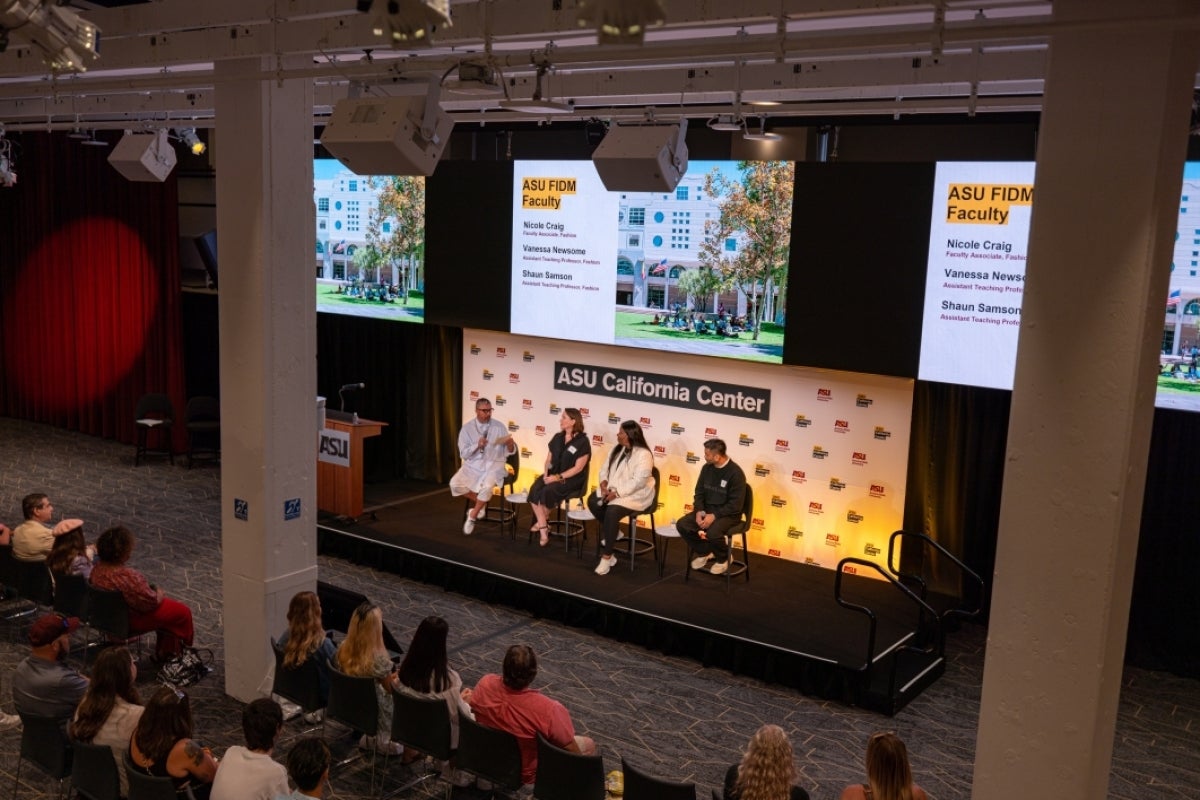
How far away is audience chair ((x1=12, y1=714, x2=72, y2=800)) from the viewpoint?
184 inches

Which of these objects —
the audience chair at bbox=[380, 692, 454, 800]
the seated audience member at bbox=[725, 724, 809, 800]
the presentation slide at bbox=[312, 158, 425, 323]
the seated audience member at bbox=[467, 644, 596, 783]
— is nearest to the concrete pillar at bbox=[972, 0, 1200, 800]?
the seated audience member at bbox=[725, 724, 809, 800]

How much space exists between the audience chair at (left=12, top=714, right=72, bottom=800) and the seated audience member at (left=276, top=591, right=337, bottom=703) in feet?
3.57

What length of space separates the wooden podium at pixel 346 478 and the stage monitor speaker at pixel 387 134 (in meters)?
4.60

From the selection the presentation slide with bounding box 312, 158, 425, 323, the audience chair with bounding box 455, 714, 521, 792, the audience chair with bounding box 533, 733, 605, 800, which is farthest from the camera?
the presentation slide with bounding box 312, 158, 425, 323

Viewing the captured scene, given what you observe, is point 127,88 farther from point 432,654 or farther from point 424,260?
point 432,654

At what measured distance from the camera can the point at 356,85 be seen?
5629mm

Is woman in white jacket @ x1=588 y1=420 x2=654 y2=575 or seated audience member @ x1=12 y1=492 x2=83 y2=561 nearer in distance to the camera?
seated audience member @ x1=12 y1=492 x2=83 y2=561

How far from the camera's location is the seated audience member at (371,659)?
525 centimetres

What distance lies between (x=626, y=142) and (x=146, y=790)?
159 inches

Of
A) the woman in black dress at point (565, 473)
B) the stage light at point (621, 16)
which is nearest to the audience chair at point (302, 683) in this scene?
the woman in black dress at point (565, 473)

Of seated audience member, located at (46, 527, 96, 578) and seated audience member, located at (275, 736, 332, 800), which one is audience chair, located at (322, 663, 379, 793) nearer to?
seated audience member, located at (275, 736, 332, 800)

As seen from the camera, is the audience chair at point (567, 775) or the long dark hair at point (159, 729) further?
the audience chair at point (567, 775)

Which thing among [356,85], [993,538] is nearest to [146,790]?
[356,85]

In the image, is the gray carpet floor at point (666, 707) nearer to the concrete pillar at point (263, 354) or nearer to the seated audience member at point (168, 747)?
the concrete pillar at point (263, 354)
